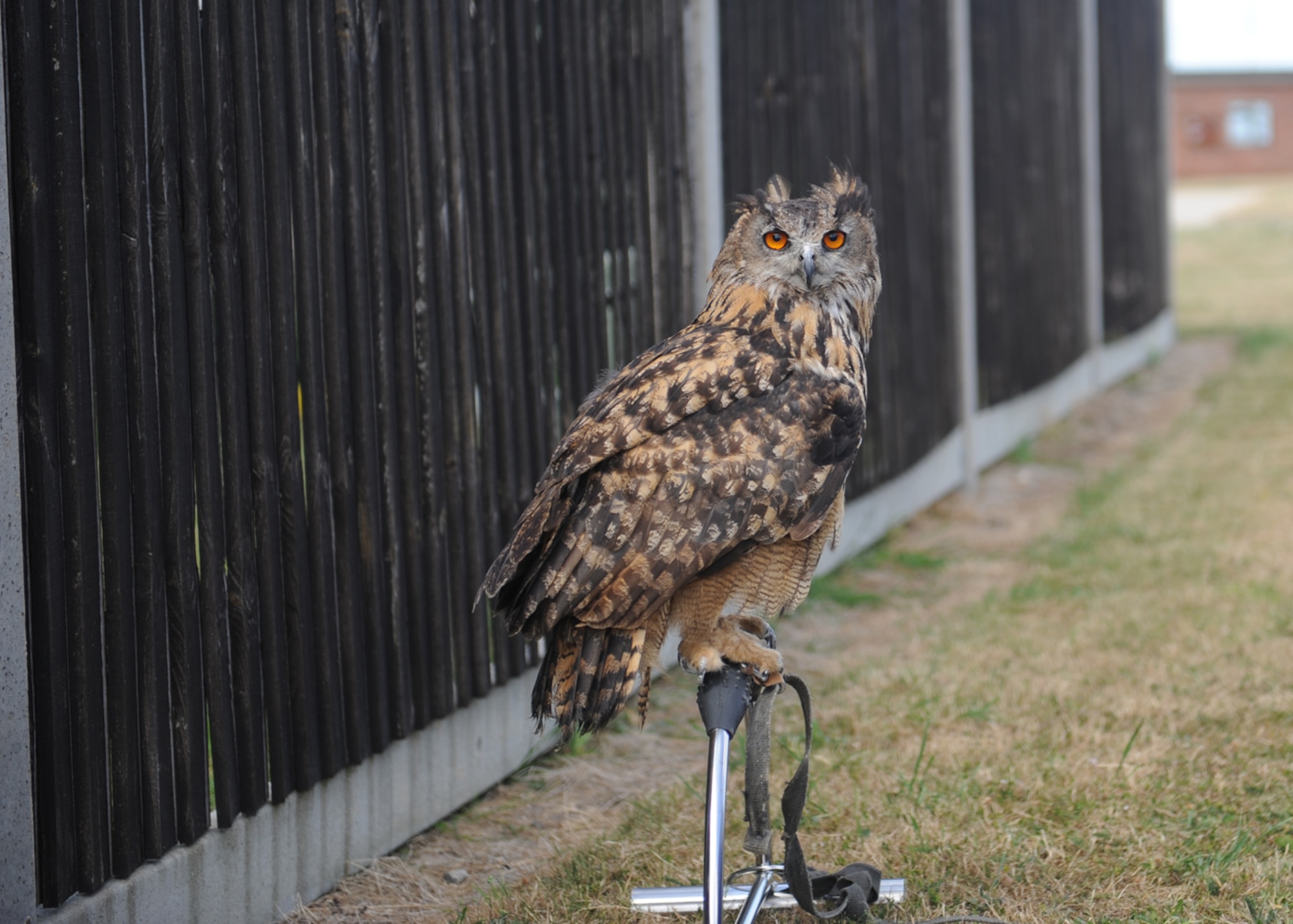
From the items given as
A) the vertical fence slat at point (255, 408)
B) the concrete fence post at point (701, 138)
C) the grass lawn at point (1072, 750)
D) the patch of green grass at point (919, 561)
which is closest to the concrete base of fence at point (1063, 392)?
the grass lawn at point (1072, 750)

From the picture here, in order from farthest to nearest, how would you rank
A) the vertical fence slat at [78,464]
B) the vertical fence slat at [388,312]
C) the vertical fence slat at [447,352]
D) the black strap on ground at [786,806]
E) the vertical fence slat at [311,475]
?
the vertical fence slat at [447,352], the vertical fence slat at [388,312], the vertical fence slat at [311,475], the black strap on ground at [786,806], the vertical fence slat at [78,464]

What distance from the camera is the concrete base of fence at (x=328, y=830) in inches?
118

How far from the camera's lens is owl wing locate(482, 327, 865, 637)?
2836mm

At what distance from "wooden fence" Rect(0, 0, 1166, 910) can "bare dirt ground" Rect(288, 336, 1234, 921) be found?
34 cm

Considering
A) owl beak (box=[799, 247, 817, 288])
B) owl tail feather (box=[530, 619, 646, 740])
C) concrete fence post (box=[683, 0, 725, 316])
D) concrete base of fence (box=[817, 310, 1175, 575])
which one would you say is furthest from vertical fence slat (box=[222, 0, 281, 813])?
concrete fence post (box=[683, 0, 725, 316])

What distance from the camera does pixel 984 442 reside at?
891 centimetres

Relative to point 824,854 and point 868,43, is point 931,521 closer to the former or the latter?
point 868,43

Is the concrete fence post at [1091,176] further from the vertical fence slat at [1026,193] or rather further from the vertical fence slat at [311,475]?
the vertical fence slat at [311,475]

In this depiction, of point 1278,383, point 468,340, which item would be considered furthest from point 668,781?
point 1278,383

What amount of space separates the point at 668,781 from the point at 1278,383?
888cm

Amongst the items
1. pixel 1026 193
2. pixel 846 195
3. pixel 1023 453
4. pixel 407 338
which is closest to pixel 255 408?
pixel 407 338

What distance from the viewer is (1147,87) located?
14.2 m

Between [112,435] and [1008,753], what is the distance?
2.72m

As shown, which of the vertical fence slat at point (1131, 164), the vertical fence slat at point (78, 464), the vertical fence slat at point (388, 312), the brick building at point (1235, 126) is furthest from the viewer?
the brick building at point (1235, 126)
